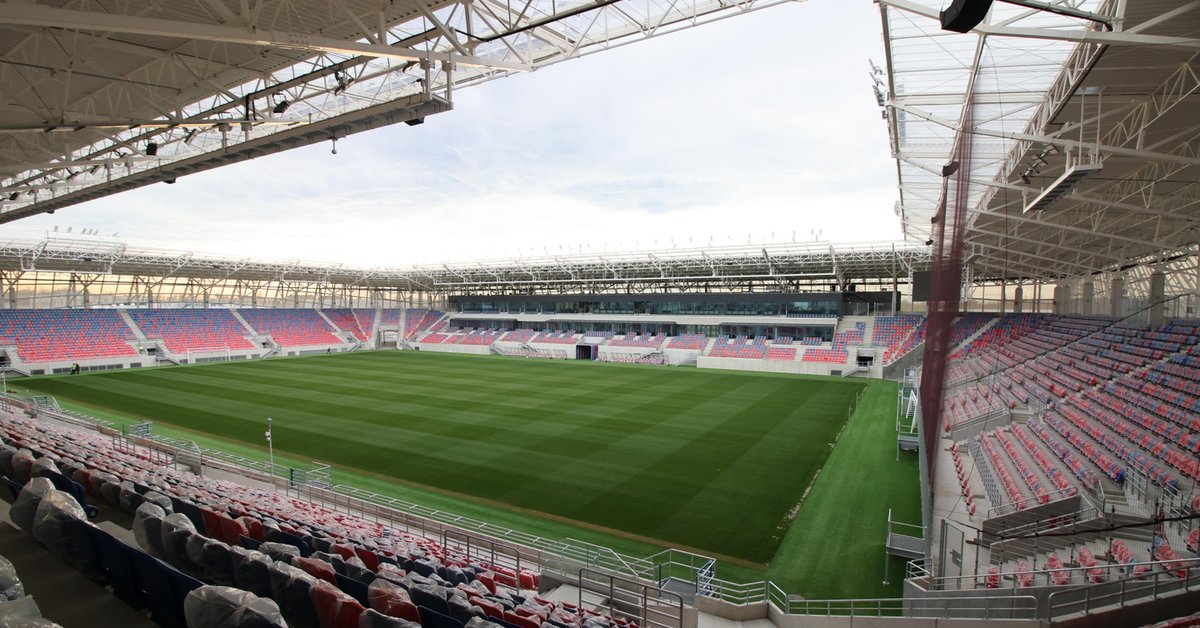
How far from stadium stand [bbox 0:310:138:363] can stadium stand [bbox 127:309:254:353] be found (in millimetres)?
1783

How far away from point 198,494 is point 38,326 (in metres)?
42.1

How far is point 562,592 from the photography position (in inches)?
314

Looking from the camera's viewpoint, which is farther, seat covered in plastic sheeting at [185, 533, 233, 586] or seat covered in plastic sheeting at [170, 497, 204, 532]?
seat covered in plastic sheeting at [170, 497, 204, 532]

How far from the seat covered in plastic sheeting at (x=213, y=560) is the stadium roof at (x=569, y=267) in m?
38.7

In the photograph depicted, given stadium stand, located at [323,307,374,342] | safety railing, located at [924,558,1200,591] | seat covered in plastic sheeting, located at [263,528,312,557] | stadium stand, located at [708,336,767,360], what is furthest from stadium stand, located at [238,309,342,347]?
safety railing, located at [924,558,1200,591]

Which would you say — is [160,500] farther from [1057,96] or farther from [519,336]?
[519,336]

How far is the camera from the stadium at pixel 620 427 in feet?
18.7

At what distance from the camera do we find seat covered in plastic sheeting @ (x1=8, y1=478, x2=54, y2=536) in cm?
504

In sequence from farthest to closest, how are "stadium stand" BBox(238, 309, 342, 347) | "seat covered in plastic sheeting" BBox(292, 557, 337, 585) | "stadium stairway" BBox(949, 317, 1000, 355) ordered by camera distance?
"stadium stand" BBox(238, 309, 342, 347) → "stadium stairway" BBox(949, 317, 1000, 355) → "seat covered in plastic sheeting" BBox(292, 557, 337, 585)

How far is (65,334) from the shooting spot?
3678 cm

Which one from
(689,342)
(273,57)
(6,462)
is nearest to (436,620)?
(6,462)

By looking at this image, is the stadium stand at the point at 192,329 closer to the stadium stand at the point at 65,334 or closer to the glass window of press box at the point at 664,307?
the stadium stand at the point at 65,334

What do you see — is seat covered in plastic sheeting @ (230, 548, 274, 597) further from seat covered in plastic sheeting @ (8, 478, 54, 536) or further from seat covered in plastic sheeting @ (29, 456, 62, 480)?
seat covered in plastic sheeting @ (29, 456, 62, 480)

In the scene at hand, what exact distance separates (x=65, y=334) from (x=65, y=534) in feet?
147
